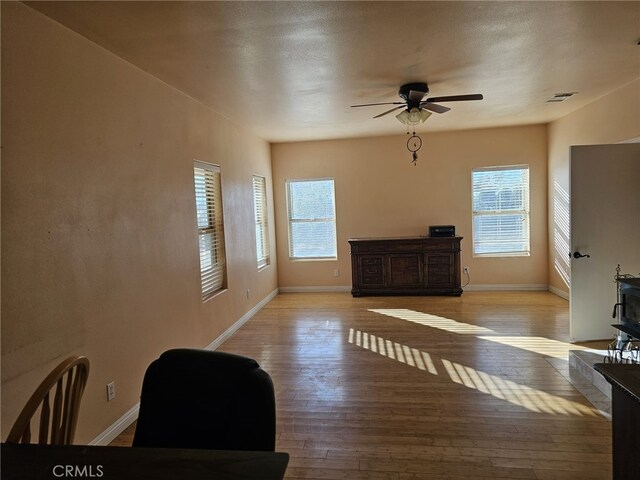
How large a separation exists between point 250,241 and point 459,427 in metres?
3.75

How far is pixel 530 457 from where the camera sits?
224cm

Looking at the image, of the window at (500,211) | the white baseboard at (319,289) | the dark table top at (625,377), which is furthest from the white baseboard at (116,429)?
the window at (500,211)

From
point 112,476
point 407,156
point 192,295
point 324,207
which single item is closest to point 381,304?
point 324,207

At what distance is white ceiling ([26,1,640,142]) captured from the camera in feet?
7.41

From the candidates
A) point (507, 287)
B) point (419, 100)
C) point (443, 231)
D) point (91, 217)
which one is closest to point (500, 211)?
point (443, 231)

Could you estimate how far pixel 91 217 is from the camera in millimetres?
2475

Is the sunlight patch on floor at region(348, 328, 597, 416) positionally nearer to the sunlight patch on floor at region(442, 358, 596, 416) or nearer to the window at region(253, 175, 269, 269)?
the sunlight patch on floor at region(442, 358, 596, 416)

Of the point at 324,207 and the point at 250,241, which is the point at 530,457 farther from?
the point at 324,207

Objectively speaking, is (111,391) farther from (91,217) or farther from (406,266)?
(406,266)

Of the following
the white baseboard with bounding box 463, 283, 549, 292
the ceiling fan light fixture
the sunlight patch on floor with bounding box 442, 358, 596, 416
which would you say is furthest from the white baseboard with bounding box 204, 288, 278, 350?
the white baseboard with bounding box 463, 283, 549, 292

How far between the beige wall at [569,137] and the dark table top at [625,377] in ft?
9.40

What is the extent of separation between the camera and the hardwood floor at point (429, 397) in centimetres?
223

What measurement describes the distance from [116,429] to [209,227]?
2.23m

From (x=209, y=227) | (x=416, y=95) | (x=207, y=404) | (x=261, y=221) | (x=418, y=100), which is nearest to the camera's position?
(x=207, y=404)
